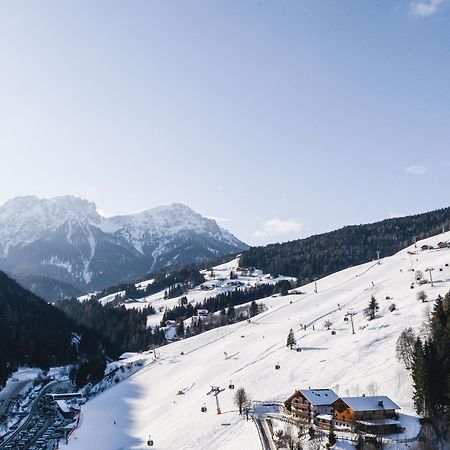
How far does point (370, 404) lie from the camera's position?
63.3m

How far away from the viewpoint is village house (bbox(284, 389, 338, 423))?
67062mm

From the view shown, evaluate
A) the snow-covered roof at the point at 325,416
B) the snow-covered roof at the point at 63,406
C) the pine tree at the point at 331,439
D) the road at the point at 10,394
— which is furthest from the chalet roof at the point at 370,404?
the road at the point at 10,394

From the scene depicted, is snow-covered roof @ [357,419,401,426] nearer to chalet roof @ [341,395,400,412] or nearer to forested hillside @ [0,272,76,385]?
chalet roof @ [341,395,400,412]

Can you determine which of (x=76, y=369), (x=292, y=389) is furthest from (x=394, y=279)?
(x=76, y=369)

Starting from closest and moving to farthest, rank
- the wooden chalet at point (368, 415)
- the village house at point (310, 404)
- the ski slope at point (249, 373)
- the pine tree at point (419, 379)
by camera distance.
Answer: the wooden chalet at point (368, 415) < the pine tree at point (419, 379) < the village house at point (310, 404) < the ski slope at point (249, 373)

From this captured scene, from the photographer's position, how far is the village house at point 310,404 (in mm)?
67062

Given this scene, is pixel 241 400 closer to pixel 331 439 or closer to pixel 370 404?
pixel 370 404

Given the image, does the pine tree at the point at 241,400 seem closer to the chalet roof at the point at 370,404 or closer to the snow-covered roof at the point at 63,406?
the chalet roof at the point at 370,404

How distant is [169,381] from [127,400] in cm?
1123

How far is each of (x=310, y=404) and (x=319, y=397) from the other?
1.58 m

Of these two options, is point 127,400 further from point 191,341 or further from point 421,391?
point 421,391

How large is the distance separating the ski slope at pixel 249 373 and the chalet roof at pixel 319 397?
7.63 meters

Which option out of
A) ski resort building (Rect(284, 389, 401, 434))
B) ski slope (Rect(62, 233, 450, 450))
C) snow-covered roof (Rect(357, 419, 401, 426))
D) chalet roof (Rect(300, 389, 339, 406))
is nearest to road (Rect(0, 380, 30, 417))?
ski slope (Rect(62, 233, 450, 450))

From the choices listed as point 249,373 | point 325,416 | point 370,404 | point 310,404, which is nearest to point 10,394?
point 249,373
